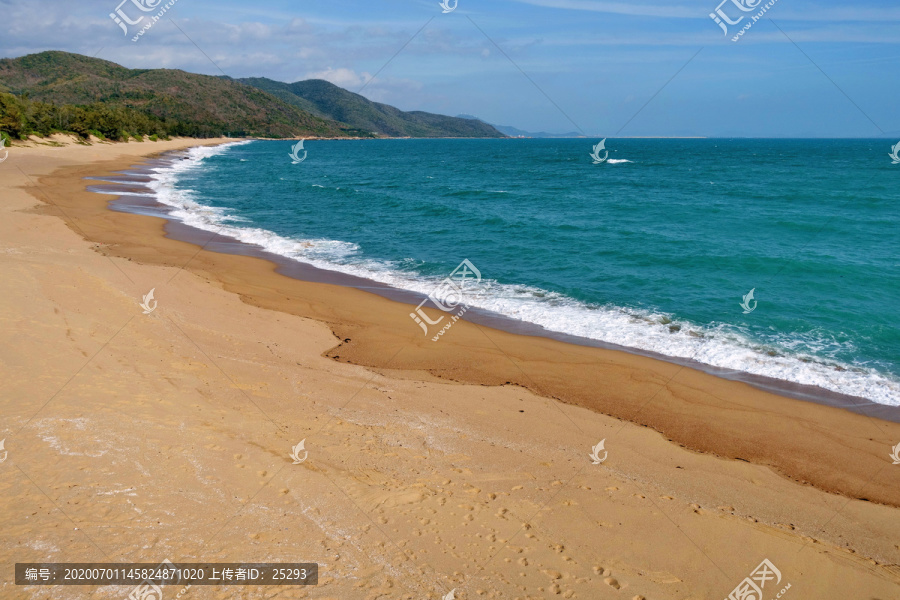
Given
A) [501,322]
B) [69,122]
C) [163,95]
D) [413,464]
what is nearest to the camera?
[413,464]

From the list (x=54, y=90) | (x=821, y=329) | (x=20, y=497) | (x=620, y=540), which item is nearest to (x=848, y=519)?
(x=620, y=540)

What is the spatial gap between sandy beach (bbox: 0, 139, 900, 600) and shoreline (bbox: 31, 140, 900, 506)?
5 centimetres

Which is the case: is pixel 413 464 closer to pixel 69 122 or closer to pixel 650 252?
pixel 650 252

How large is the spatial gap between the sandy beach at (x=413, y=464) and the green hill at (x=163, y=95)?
85.7 metres

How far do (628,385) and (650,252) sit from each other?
10.5 m

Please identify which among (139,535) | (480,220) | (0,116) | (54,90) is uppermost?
(54,90)

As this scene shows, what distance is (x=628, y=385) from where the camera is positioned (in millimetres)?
8961

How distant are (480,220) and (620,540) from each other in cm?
2049

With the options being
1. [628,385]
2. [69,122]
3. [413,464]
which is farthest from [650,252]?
[69,122]

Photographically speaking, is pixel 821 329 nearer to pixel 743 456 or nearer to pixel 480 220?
pixel 743 456

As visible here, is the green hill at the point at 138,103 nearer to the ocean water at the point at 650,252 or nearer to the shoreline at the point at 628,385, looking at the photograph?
the ocean water at the point at 650,252

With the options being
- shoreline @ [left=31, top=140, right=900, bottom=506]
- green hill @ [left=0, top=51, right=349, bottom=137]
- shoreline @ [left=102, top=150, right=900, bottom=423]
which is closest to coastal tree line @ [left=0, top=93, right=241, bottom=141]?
green hill @ [left=0, top=51, right=349, bottom=137]

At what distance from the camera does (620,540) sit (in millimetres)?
5121

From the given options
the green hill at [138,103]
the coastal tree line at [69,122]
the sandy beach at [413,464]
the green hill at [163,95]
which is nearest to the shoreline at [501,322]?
the sandy beach at [413,464]
